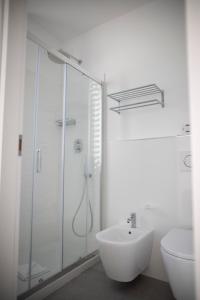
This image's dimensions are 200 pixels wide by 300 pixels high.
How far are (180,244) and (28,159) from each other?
→ 5.16ft

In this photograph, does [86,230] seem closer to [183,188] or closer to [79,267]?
[79,267]

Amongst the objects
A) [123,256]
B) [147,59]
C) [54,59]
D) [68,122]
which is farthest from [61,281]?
[147,59]

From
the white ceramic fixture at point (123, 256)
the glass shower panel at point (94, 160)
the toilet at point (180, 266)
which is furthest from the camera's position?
the glass shower panel at point (94, 160)

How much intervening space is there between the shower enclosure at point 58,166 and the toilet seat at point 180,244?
1020mm

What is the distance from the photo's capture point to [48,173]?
91.8 inches

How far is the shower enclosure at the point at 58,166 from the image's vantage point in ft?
6.52

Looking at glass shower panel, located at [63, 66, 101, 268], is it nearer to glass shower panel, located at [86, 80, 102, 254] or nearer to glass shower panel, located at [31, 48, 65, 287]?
glass shower panel, located at [86, 80, 102, 254]

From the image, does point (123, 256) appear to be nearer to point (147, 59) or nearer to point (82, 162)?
point (82, 162)

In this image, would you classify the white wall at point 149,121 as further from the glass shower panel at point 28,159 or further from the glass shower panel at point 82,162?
the glass shower panel at point 28,159

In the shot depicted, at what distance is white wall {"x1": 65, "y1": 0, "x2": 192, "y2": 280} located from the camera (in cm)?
196

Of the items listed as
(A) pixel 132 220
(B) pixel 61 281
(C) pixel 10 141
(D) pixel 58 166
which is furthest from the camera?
(D) pixel 58 166

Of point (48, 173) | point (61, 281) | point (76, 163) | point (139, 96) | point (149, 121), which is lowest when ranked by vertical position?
point (61, 281)

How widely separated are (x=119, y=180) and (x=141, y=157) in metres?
0.38

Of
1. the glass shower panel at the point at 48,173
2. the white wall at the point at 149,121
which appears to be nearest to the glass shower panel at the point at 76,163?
the glass shower panel at the point at 48,173
